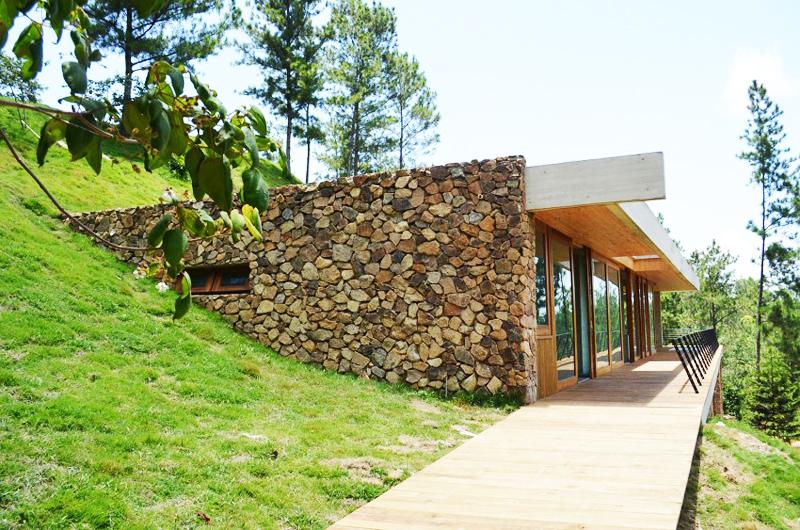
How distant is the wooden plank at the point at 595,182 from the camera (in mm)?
7020

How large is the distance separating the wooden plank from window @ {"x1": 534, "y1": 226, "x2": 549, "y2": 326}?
101cm

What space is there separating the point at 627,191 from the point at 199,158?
6826 mm

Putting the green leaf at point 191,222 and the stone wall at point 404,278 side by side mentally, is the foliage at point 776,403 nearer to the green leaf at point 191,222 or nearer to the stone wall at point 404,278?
the stone wall at point 404,278

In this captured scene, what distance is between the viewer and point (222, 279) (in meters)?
10.7

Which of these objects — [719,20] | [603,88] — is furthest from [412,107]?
[719,20]

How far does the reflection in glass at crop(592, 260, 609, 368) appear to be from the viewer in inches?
444

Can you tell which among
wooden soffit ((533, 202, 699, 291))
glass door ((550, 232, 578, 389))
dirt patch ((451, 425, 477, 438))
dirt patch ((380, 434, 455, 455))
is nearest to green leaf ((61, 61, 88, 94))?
dirt patch ((380, 434, 455, 455))

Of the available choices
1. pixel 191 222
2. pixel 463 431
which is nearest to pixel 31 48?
pixel 191 222

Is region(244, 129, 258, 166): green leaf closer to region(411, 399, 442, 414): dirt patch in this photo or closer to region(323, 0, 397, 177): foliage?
region(411, 399, 442, 414): dirt patch

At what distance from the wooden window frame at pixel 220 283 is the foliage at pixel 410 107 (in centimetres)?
1674

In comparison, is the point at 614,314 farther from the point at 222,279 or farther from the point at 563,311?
the point at 222,279

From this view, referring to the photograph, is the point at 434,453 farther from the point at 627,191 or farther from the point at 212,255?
the point at 212,255

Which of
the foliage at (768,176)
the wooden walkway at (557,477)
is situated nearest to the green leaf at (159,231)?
the wooden walkway at (557,477)

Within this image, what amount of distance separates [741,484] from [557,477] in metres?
3.22
